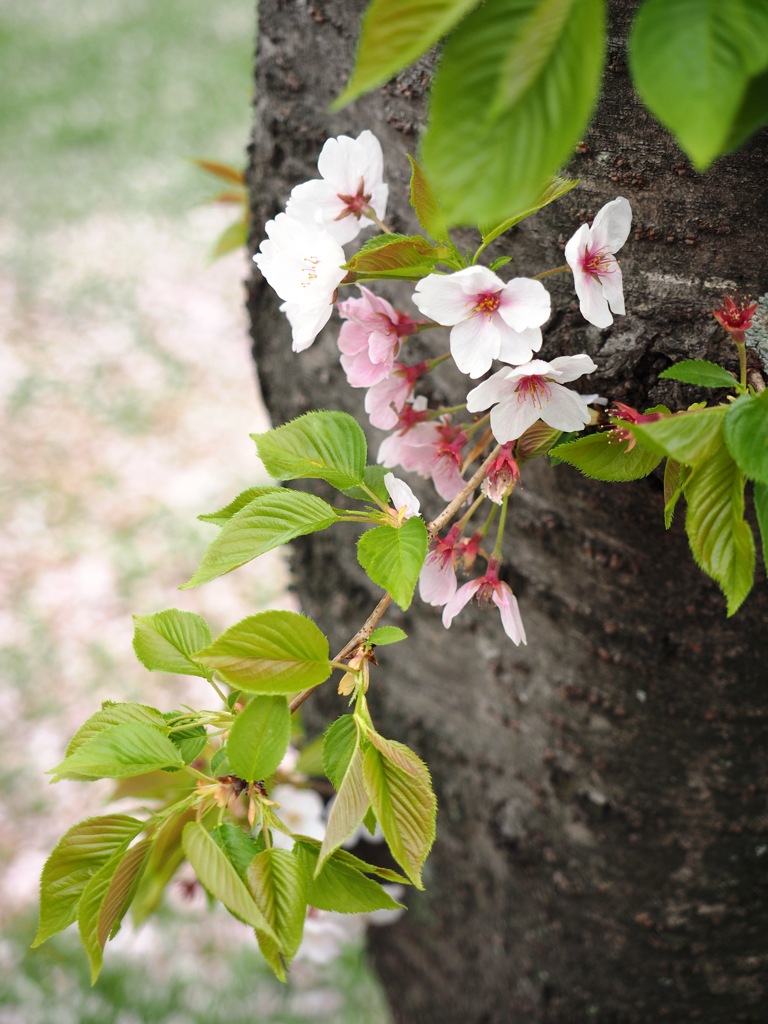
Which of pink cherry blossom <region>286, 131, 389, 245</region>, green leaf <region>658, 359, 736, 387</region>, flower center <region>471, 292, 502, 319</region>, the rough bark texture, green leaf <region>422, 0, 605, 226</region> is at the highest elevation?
green leaf <region>422, 0, 605, 226</region>

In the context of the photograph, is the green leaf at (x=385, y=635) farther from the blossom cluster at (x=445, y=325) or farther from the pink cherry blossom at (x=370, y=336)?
the pink cherry blossom at (x=370, y=336)

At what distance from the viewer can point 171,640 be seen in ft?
1.89

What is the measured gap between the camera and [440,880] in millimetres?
1143

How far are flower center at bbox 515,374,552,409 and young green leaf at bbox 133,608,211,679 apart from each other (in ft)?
0.81

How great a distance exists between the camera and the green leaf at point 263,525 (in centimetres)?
50

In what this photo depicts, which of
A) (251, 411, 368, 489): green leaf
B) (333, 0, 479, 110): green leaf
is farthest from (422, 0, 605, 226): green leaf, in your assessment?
(251, 411, 368, 489): green leaf

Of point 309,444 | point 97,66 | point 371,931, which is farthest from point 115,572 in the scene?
point 97,66

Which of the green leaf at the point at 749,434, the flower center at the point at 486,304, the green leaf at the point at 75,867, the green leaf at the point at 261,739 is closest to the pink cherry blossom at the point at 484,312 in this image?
the flower center at the point at 486,304

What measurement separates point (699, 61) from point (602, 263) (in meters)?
0.22

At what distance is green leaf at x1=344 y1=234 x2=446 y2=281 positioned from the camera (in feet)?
1.57

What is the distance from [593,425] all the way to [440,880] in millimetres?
756

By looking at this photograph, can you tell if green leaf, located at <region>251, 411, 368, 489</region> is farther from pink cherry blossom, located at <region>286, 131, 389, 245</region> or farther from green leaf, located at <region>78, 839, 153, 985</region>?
green leaf, located at <region>78, 839, 153, 985</region>

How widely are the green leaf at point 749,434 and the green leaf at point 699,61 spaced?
15cm

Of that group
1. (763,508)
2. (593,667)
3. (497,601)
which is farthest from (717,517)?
→ (593,667)
